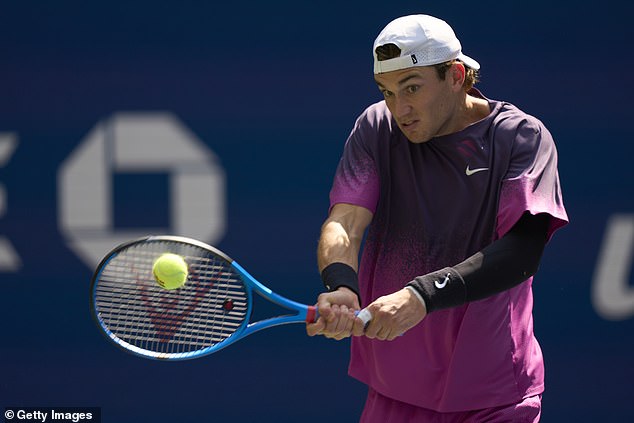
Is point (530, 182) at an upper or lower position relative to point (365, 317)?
upper

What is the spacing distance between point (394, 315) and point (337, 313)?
14 centimetres

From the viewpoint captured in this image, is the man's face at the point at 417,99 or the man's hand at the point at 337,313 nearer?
the man's hand at the point at 337,313

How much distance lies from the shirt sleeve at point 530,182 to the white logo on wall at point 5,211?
7.69 feet

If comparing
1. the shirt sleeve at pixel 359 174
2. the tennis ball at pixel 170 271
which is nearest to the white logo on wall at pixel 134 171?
the shirt sleeve at pixel 359 174

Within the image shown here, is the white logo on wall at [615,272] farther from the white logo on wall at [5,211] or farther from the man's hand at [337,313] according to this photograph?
the white logo on wall at [5,211]

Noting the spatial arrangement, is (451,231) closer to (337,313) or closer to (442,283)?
(442,283)

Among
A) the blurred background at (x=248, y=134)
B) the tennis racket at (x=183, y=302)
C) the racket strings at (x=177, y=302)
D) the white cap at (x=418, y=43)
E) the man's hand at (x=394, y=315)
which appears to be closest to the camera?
the man's hand at (x=394, y=315)

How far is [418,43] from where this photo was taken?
2.73 meters

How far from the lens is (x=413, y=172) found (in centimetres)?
287

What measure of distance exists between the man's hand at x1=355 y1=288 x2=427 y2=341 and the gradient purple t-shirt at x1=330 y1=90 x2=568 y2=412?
25 cm

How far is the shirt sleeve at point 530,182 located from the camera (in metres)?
2.69

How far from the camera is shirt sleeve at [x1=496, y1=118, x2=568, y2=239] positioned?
8.83ft

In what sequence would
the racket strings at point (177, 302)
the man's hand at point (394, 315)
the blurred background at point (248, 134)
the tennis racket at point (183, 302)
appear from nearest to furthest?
the man's hand at point (394, 315) < the tennis racket at point (183, 302) < the racket strings at point (177, 302) < the blurred background at point (248, 134)

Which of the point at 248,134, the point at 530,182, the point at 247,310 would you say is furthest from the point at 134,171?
the point at 530,182
